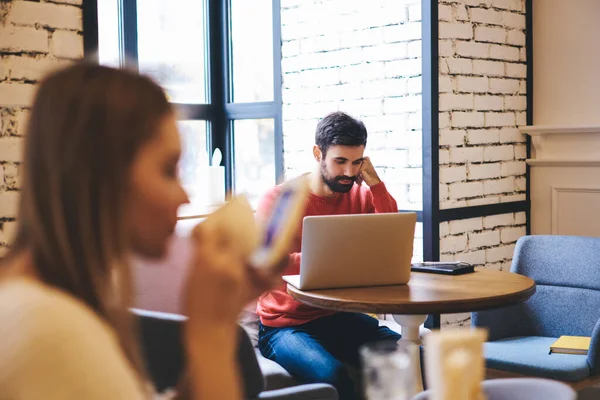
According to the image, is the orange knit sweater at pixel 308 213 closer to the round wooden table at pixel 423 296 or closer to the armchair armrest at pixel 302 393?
the round wooden table at pixel 423 296

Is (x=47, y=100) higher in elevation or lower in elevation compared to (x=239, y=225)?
higher

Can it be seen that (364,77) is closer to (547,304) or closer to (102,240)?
(547,304)

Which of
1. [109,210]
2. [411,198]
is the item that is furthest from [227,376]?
[411,198]

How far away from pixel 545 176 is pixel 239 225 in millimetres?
3923

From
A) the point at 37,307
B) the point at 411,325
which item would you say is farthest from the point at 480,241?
the point at 37,307

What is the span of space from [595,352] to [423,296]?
2.43ft

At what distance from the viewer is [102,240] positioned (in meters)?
0.86

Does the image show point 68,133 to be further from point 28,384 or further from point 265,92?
point 265,92

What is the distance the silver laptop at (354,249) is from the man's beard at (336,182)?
1.69 ft

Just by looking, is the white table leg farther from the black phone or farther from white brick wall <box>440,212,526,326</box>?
white brick wall <box>440,212,526,326</box>

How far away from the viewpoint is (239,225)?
889mm

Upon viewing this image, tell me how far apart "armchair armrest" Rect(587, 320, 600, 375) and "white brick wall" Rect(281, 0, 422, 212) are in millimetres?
1319

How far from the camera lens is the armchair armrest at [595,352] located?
9.06ft

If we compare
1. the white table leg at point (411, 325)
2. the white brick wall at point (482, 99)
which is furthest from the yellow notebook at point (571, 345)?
the white brick wall at point (482, 99)
